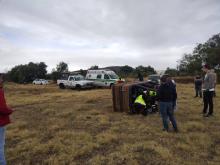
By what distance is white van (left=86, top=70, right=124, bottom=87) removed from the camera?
22.9 m

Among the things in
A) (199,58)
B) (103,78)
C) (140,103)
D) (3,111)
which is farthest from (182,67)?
(3,111)

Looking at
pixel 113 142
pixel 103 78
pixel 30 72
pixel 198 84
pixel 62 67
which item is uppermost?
pixel 62 67

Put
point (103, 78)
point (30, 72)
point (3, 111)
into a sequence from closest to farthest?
point (3, 111), point (103, 78), point (30, 72)

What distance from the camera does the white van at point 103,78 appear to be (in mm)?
22892

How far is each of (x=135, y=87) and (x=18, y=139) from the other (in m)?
4.70

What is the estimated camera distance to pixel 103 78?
23.4 meters

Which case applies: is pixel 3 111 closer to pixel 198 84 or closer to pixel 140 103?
pixel 140 103

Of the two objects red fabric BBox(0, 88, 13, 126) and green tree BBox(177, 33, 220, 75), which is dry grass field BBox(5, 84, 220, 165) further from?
green tree BBox(177, 33, 220, 75)

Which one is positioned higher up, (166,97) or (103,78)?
(103,78)

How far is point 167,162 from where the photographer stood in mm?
4695

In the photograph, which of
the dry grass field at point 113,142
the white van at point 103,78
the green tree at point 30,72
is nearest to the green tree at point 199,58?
the white van at point 103,78

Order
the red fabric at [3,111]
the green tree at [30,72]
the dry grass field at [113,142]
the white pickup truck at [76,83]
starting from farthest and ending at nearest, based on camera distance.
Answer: the green tree at [30,72] → the white pickup truck at [76,83] → the dry grass field at [113,142] → the red fabric at [3,111]

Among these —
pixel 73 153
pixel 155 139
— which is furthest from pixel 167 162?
pixel 73 153

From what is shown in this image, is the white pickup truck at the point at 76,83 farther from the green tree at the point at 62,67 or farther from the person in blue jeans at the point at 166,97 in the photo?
the green tree at the point at 62,67
